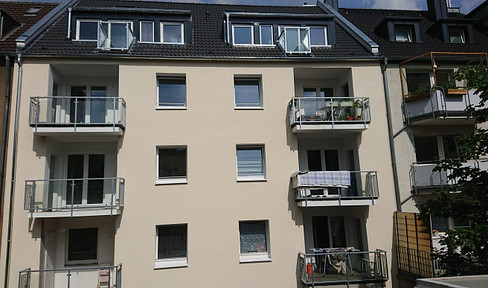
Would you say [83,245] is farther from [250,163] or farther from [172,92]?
[250,163]

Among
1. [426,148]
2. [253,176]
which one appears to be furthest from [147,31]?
[426,148]

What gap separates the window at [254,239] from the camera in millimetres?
10578

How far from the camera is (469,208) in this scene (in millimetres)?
6023

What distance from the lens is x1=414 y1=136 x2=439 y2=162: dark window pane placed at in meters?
11.7

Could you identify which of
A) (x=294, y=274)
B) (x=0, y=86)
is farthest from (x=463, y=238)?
(x=0, y=86)

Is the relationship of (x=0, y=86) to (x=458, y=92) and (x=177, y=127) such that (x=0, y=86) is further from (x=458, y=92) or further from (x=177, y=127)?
(x=458, y=92)

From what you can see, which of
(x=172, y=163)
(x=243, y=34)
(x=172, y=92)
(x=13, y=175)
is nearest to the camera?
(x=13, y=175)

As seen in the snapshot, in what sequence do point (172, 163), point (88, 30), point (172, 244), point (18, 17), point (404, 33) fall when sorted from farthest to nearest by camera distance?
point (404, 33) → point (18, 17) → point (88, 30) → point (172, 163) → point (172, 244)

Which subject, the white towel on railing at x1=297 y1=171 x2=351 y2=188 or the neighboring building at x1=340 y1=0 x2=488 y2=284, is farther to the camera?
Result: the white towel on railing at x1=297 y1=171 x2=351 y2=188

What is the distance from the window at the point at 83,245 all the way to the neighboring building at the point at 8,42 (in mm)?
1926

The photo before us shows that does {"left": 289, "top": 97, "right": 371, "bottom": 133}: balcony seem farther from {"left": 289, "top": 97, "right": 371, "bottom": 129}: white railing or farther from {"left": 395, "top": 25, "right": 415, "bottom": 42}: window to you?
{"left": 395, "top": 25, "right": 415, "bottom": 42}: window

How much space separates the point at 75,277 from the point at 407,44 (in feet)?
48.4

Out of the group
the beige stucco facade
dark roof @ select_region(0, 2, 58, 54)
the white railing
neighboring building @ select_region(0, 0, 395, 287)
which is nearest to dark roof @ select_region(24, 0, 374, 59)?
neighboring building @ select_region(0, 0, 395, 287)

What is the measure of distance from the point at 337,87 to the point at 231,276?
312 inches
